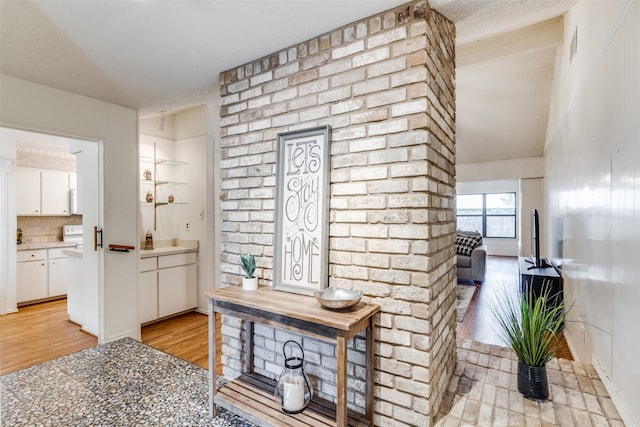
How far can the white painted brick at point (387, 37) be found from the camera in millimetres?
1642

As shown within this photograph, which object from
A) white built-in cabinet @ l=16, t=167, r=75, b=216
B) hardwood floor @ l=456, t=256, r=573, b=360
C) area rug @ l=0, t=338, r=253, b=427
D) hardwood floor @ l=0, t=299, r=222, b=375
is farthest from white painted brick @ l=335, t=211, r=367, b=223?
white built-in cabinet @ l=16, t=167, r=75, b=216

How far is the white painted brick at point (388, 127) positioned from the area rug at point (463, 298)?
305 cm

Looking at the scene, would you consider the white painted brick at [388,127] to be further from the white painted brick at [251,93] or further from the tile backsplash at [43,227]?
the tile backsplash at [43,227]

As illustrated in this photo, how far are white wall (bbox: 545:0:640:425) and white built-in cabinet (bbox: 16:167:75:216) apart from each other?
655cm

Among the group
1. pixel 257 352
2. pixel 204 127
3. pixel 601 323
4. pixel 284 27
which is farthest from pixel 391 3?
pixel 204 127

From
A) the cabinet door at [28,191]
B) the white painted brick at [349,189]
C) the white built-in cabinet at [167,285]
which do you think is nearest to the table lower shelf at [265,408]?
the white painted brick at [349,189]

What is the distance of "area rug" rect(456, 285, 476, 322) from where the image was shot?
4.03 meters

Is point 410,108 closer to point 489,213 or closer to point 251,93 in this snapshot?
point 251,93

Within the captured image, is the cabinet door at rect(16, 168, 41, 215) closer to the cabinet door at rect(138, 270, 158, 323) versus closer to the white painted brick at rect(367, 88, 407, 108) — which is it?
the cabinet door at rect(138, 270, 158, 323)

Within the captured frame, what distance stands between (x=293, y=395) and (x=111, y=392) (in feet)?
4.47

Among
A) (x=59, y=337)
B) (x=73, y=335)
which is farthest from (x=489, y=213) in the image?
(x=59, y=337)

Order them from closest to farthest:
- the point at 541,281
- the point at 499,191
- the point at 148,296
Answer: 1. the point at 541,281
2. the point at 148,296
3. the point at 499,191

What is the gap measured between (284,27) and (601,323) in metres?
2.75

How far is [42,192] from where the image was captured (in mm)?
4898
